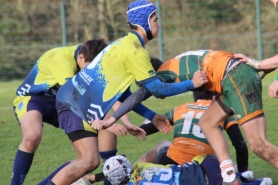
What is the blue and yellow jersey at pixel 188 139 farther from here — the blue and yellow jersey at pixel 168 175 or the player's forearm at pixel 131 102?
the player's forearm at pixel 131 102

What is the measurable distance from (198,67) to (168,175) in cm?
95

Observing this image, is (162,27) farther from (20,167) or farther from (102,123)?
(102,123)

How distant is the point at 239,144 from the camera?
20.9 feet

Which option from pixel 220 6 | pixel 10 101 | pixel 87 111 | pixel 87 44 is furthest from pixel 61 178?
pixel 220 6

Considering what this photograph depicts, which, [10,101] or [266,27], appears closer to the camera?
[10,101]

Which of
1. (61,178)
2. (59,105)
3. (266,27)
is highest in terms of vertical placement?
(59,105)

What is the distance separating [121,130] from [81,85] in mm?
525

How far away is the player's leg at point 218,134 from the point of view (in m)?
5.51

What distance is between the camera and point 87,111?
5742 millimetres

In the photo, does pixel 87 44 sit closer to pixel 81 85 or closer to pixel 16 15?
pixel 81 85

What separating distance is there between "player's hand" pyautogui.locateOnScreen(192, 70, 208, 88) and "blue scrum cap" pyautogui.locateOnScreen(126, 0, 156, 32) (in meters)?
0.61

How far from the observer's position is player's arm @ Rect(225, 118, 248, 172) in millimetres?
6363

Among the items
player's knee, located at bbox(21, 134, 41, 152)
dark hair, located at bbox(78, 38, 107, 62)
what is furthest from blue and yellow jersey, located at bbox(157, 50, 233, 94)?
player's knee, located at bbox(21, 134, 41, 152)

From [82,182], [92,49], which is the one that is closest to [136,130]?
[82,182]
